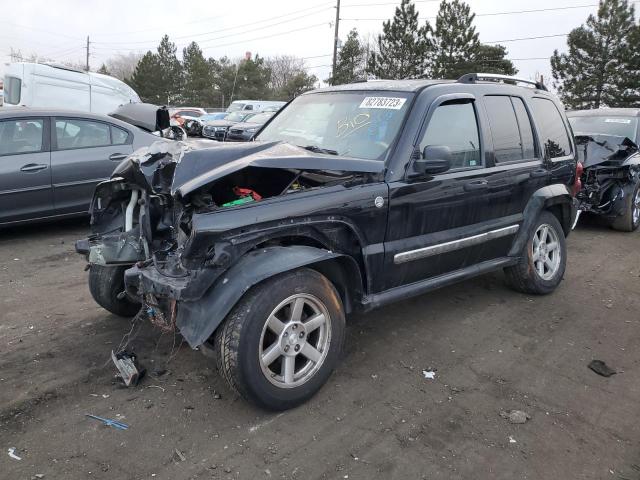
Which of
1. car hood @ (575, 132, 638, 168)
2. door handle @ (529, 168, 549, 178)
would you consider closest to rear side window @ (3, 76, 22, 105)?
car hood @ (575, 132, 638, 168)

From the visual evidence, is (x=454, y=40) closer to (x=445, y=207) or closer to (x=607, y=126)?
(x=607, y=126)

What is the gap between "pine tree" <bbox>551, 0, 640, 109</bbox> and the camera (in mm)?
30750

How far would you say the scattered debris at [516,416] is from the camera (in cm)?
309

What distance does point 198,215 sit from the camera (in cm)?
285

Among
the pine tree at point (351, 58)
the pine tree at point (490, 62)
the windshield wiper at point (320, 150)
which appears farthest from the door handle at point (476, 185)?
the pine tree at point (351, 58)

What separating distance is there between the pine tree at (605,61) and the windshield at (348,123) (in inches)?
1282

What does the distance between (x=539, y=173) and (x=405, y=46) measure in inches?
1398

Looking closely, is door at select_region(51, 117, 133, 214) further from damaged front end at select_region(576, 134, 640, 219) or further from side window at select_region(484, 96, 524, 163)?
damaged front end at select_region(576, 134, 640, 219)

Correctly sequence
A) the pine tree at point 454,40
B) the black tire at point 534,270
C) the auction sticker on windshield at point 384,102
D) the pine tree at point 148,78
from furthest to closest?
the pine tree at point 148,78, the pine tree at point 454,40, the black tire at point 534,270, the auction sticker on windshield at point 384,102

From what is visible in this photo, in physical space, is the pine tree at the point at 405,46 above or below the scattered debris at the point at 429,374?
above

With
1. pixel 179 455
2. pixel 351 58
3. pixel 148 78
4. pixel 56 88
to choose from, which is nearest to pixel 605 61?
pixel 351 58

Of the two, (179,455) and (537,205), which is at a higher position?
(537,205)

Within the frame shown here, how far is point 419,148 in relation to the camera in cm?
371

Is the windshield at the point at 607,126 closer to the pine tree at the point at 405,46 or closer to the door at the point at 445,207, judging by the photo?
the door at the point at 445,207
